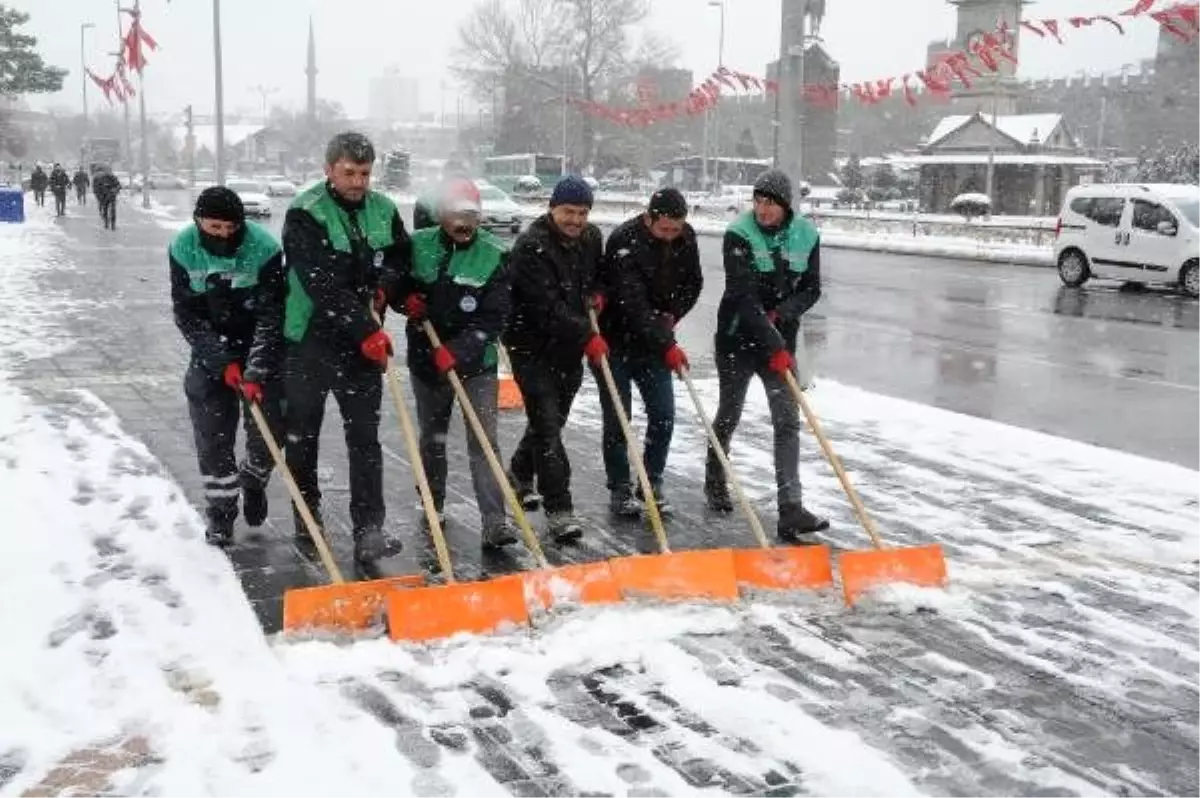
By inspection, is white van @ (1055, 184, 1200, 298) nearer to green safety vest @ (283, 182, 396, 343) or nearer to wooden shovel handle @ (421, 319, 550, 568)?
wooden shovel handle @ (421, 319, 550, 568)

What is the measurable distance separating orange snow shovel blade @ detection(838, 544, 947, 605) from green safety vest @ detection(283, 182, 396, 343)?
234 cm

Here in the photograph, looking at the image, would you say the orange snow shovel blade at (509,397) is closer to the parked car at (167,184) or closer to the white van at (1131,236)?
the white van at (1131,236)

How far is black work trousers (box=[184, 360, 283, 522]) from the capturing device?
528 centimetres

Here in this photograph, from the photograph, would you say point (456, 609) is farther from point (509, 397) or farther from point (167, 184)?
point (167, 184)


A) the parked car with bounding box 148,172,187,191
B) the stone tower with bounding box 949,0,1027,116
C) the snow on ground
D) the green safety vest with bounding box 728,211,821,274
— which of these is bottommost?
the snow on ground

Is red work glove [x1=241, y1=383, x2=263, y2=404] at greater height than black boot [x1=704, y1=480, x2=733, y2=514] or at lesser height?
greater

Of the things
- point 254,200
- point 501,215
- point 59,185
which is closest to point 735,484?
point 501,215

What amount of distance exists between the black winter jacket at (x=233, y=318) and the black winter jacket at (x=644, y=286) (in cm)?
157

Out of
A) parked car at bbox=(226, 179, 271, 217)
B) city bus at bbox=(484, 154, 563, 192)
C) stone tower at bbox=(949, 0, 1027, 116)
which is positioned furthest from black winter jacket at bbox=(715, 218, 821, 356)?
stone tower at bbox=(949, 0, 1027, 116)

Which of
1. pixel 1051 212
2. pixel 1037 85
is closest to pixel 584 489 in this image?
pixel 1051 212

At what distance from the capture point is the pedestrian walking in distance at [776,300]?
18.3ft

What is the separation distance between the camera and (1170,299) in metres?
18.4

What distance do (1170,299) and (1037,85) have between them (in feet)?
240

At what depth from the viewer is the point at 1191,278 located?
Answer: 1848 centimetres
